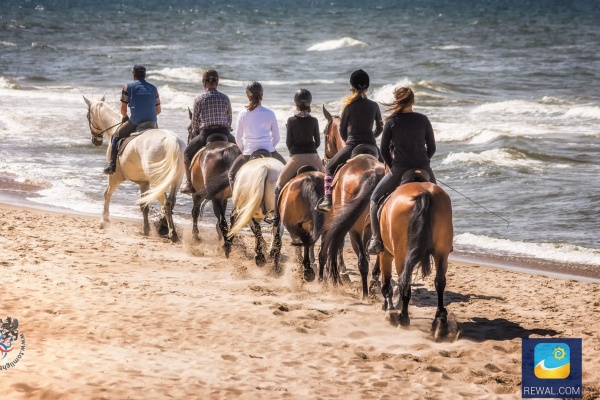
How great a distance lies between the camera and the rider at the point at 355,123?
11.0 meters

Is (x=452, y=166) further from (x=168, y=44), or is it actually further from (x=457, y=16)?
(x=457, y=16)

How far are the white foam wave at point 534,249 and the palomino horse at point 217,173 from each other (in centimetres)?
382

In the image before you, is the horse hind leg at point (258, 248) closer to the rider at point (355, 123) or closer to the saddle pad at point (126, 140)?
the rider at point (355, 123)

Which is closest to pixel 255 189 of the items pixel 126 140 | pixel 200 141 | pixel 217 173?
pixel 217 173

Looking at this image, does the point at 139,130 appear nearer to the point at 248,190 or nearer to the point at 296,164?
the point at 248,190

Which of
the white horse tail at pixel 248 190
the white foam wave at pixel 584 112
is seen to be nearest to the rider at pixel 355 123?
the white horse tail at pixel 248 190

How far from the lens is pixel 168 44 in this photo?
7062 centimetres

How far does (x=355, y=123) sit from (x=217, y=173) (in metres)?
3.23

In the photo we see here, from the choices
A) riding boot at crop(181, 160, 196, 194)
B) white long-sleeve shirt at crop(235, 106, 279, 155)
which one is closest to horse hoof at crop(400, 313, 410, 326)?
white long-sleeve shirt at crop(235, 106, 279, 155)

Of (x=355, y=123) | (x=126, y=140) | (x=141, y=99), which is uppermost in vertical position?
(x=141, y=99)

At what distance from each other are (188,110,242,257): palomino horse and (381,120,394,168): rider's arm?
4036 mm

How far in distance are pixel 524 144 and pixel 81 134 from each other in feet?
40.1

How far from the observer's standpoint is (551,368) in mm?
8586

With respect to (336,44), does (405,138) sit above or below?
below
